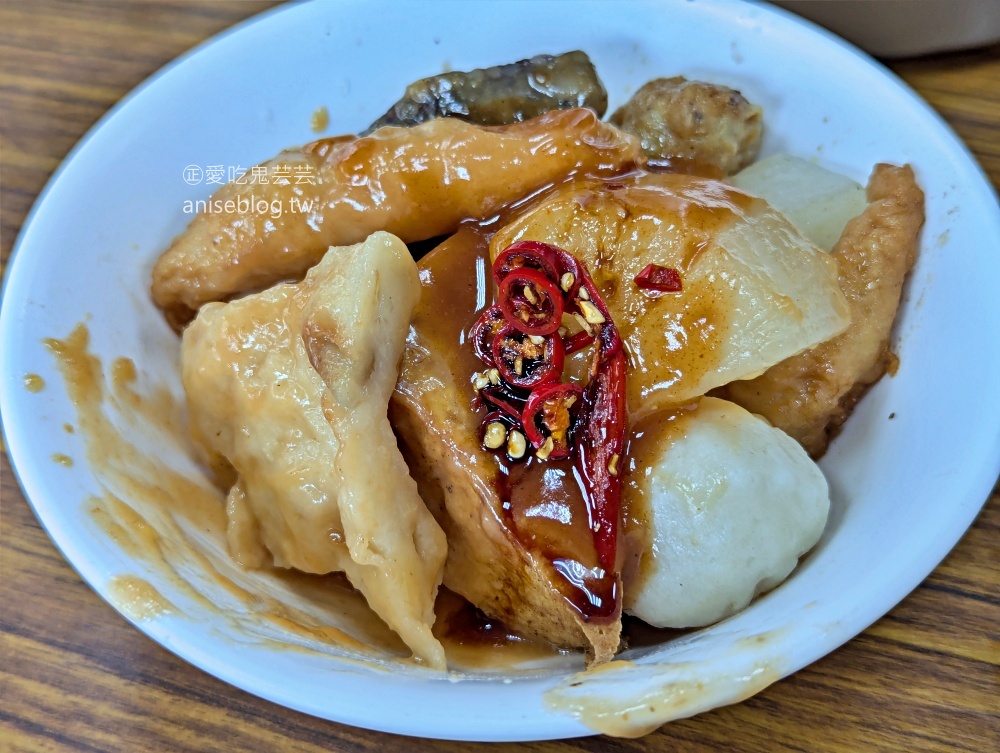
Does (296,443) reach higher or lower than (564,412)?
lower

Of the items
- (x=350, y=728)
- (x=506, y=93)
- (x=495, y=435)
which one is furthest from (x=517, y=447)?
(x=506, y=93)

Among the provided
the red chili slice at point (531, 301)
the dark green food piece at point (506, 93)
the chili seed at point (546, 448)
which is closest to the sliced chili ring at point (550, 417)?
the chili seed at point (546, 448)

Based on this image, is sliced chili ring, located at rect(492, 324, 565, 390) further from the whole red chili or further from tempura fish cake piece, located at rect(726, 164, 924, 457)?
tempura fish cake piece, located at rect(726, 164, 924, 457)

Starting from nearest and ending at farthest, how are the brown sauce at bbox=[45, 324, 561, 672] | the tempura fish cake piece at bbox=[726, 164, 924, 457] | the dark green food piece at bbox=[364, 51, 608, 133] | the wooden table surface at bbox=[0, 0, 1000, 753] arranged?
the wooden table surface at bbox=[0, 0, 1000, 753] < the brown sauce at bbox=[45, 324, 561, 672] < the tempura fish cake piece at bbox=[726, 164, 924, 457] < the dark green food piece at bbox=[364, 51, 608, 133]

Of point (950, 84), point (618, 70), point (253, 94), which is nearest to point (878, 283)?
point (950, 84)

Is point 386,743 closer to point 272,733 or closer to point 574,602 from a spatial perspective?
point 272,733

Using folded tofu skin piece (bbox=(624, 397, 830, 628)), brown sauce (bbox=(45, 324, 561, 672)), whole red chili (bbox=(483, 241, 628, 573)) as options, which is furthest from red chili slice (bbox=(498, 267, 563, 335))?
brown sauce (bbox=(45, 324, 561, 672))

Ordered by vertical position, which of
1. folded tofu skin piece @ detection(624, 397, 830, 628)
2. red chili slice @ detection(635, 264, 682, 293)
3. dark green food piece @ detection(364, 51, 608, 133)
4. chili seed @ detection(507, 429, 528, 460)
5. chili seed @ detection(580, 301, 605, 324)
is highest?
dark green food piece @ detection(364, 51, 608, 133)
